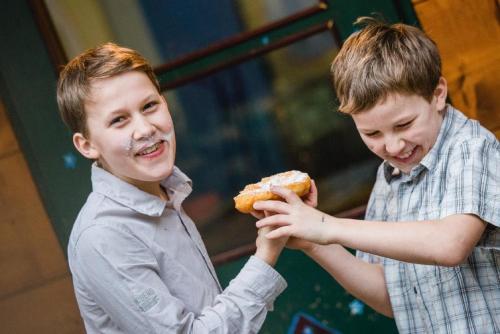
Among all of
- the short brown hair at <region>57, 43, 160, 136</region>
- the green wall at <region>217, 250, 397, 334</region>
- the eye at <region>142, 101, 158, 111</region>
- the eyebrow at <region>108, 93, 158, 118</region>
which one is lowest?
the green wall at <region>217, 250, 397, 334</region>

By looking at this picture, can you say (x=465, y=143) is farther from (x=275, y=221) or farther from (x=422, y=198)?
(x=275, y=221)

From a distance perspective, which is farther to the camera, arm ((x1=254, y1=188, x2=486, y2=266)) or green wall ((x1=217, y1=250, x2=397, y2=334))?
green wall ((x1=217, y1=250, x2=397, y2=334))

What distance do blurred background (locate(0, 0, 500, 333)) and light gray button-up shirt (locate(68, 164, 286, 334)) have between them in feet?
3.23

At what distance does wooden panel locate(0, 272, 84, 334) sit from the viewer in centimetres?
336

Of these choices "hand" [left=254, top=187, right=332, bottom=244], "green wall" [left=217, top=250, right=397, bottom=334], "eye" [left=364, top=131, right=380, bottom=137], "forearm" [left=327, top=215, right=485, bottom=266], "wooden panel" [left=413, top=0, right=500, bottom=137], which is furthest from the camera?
"green wall" [left=217, top=250, right=397, bottom=334]

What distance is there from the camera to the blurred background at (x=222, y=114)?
3141mm

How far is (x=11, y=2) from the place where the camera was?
3240mm

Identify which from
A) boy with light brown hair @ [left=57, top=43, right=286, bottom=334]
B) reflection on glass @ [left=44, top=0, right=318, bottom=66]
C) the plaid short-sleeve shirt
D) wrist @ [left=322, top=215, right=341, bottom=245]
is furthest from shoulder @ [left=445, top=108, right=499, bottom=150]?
reflection on glass @ [left=44, top=0, right=318, bottom=66]

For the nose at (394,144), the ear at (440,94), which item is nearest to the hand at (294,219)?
the nose at (394,144)

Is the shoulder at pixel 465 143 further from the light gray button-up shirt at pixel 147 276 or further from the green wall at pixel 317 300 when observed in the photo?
the green wall at pixel 317 300

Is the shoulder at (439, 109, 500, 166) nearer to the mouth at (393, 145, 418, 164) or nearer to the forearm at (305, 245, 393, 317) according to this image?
the mouth at (393, 145, 418, 164)

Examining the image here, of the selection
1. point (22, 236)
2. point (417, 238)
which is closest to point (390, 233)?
point (417, 238)

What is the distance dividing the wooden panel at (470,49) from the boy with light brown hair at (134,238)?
136 centimetres

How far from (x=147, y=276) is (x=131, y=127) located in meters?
0.46
